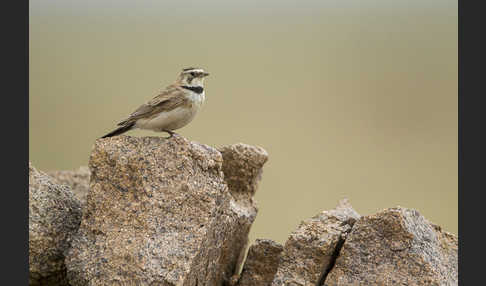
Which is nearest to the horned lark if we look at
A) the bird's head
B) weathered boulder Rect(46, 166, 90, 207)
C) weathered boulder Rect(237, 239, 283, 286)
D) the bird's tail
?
the bird's tail

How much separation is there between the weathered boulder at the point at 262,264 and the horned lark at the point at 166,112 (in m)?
2.51

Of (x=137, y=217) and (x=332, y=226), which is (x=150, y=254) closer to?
(x=137, y=217)

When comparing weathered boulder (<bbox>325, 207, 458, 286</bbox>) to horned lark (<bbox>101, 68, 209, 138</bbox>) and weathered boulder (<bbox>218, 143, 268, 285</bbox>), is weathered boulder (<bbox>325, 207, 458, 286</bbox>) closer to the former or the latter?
weathered boulder (<bbox>218, 143, 268, 285</bbox>)

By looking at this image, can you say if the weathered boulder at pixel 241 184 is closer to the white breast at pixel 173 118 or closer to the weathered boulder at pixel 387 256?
the white breast at pixel 173 118

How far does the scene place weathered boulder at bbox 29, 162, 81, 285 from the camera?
815cm

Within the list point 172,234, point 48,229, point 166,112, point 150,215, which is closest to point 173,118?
point 166,112

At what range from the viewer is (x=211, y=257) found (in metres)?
8.53

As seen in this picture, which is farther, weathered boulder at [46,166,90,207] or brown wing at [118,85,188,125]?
weathered boulder at [46,166,90,207]

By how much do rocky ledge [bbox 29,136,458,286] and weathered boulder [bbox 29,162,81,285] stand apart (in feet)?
0.05

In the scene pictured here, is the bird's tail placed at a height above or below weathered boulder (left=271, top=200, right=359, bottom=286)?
above

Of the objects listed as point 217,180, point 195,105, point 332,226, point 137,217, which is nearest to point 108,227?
point 137,217

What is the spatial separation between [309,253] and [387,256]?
44.5 inches

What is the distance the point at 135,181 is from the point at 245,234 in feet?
9.83

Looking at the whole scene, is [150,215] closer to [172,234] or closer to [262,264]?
[172,234]
